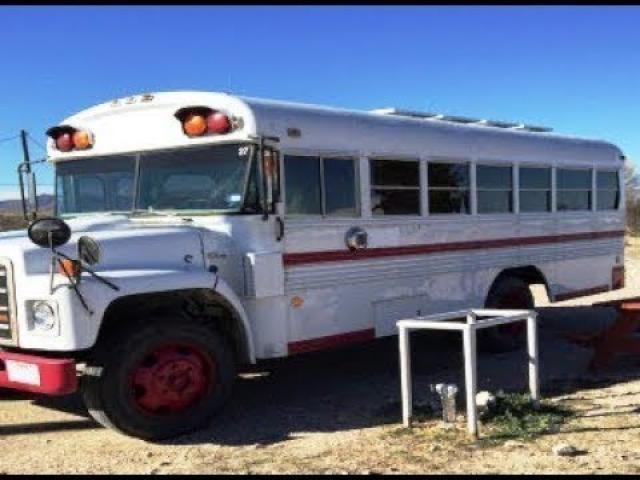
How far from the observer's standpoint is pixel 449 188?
321 inches

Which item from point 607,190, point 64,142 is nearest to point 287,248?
point 64,142

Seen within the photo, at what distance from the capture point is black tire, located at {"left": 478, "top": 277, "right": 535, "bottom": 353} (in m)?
8.86

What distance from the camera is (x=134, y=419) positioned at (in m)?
5.62

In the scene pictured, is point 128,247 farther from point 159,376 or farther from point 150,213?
point 159,376

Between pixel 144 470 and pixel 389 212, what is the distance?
3201 millimetres

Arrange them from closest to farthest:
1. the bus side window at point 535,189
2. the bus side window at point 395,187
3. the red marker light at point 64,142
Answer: the red marker light at point 64,142 → the bus side window at point 395,187 → the bus side window at point 535,189

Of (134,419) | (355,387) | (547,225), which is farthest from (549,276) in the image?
(134,419)

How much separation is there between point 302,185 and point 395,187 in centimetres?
115


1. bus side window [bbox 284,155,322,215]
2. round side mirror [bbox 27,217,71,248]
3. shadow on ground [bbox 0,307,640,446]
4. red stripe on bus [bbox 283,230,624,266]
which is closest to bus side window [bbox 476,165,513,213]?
red stripe on bus [bbox 283,230,624,266]

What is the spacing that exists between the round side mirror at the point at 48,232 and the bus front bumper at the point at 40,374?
72cm

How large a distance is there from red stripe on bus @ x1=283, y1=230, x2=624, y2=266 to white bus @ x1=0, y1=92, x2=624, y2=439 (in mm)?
21

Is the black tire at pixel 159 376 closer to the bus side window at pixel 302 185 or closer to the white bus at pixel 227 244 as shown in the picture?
the white bus at pixel 227 244

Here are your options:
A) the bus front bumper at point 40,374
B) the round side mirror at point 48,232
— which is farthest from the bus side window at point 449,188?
the bus front bumper at point 40,374

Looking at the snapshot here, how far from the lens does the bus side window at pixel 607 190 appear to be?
1048 cm
